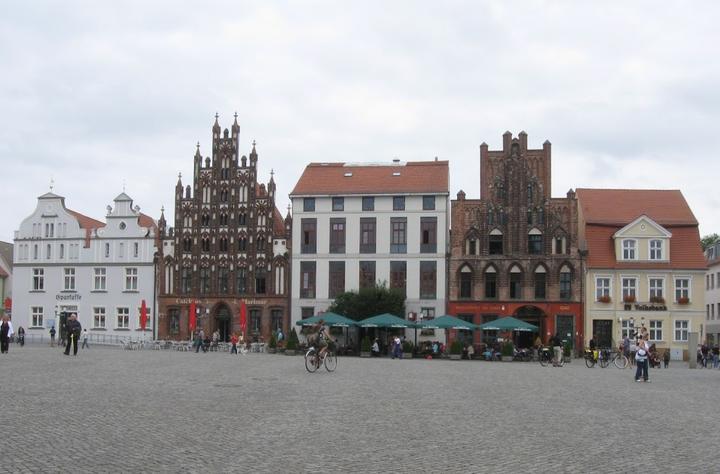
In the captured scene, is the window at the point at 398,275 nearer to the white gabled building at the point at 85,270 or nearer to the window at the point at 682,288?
the window at the point at 682,288

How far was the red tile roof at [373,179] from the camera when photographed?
212 ft

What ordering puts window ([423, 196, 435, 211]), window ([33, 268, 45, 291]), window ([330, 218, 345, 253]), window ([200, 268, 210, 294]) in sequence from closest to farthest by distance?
window ([423, 196, 435, 211])
window ([330, 218, 345, 253])
window ([200, 268, 210, 294])
window ([33, 268, 45, 291])

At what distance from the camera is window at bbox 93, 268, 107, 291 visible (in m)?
70.0

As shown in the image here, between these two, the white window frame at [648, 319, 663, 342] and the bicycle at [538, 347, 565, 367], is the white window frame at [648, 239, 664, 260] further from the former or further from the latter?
the bicycle at [538, 347, 565, 367]

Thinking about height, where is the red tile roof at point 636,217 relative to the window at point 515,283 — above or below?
above

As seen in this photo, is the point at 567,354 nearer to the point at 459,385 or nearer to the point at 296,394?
the point at 459,385

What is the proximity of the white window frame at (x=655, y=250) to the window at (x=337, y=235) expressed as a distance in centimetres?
2236

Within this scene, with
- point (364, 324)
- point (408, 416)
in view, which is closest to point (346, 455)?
point (408, 416)

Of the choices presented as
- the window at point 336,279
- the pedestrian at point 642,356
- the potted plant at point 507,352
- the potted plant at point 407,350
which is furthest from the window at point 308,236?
the pedestrian at point 642,356

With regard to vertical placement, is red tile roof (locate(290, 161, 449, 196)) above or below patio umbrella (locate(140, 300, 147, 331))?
above

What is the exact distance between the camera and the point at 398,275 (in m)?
64.4

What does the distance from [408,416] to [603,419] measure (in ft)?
13.1

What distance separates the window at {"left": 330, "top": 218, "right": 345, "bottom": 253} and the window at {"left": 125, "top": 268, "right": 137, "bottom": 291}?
16.7 metres

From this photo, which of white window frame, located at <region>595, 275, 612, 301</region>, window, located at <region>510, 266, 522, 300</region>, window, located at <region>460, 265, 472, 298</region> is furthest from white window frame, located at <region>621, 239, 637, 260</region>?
window, located at <region>460, 265, 472, 298</region>
